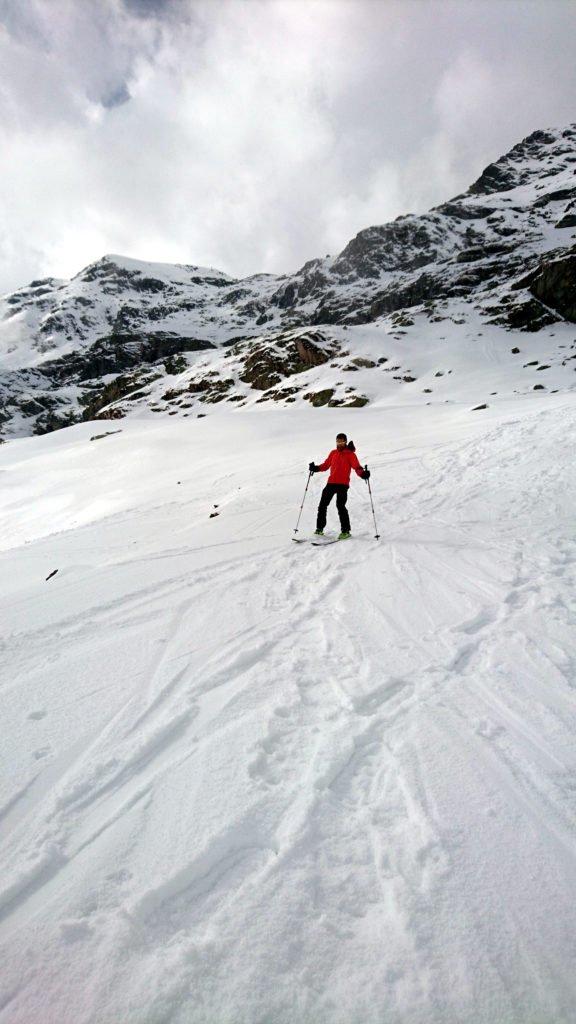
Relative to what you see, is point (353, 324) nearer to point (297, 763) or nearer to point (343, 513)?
point (343, 513)

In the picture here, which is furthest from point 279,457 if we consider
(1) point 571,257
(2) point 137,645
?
(1) point 571,257

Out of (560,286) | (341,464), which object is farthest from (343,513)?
(560,286)

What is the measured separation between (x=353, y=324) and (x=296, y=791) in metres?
107

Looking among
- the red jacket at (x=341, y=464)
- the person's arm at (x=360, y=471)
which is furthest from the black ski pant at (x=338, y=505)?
the person's arm at (x=360, y=471)

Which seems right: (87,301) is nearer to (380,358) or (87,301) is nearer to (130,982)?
(380,358)

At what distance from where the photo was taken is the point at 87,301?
649 ft

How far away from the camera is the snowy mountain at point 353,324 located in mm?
57156

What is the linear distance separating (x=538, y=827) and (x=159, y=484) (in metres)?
16.6

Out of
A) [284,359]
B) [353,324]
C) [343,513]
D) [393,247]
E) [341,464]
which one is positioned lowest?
[343,513]

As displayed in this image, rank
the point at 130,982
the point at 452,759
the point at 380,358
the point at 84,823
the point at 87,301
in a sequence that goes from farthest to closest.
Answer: the point at 87,301 < the point at 380,358 < the point at 452,759 < the point at 84,823 < the point at 130,982

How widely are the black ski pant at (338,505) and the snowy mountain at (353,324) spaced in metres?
35.0

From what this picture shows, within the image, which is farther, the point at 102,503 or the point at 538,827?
the point at 102,503

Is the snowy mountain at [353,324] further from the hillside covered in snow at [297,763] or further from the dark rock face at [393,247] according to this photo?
the hillside covered in snow at [297,763]

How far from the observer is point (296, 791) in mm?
2600
